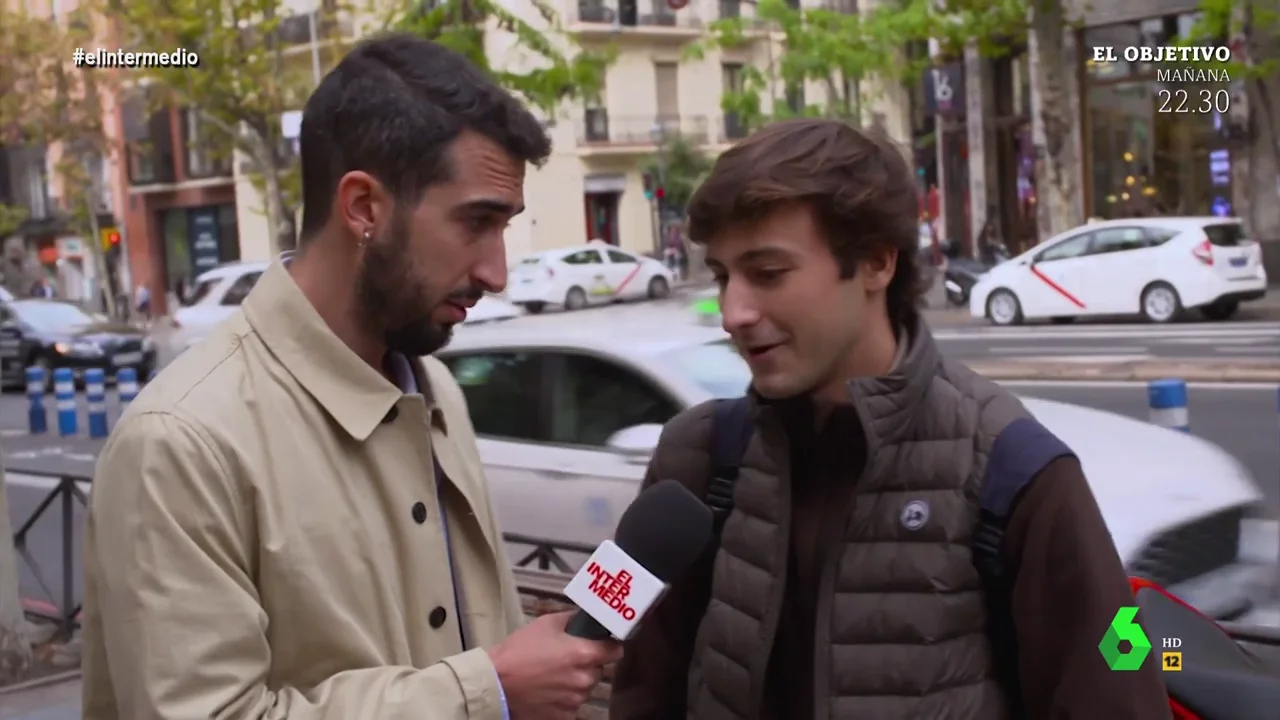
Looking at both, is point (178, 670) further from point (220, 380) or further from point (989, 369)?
point (989, 369)

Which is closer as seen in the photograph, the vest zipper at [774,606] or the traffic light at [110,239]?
the vest zipper at [774,606]

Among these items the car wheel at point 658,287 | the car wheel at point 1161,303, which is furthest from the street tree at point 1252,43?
the car wheel at point 658,287

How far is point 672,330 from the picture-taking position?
6.86 m

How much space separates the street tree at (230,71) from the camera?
27812mm

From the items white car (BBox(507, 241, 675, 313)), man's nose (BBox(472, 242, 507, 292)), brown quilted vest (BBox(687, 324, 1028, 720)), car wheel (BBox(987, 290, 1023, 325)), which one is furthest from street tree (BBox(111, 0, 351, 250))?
brown quilted vest (BBox(687, 324, 1028, 720))

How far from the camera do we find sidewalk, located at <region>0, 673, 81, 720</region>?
19.3ft

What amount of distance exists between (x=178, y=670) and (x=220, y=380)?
1.32 feet

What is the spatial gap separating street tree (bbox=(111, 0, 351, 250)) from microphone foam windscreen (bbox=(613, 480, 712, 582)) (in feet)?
A: 80.5

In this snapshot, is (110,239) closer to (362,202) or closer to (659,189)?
(659,189)

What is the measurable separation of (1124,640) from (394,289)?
1115 millimetres

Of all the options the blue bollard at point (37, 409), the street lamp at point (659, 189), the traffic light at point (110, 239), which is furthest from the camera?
the street lamp at point (659, 189)

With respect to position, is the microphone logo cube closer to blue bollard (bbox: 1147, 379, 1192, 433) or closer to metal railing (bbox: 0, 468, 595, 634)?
metal railing (bbox: 0, 468, 595, 634)

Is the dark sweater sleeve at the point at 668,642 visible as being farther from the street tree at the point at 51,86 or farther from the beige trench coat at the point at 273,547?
the street tree at the point at 51,86

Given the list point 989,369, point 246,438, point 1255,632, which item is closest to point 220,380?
point 246,438
